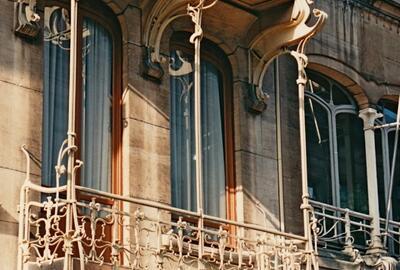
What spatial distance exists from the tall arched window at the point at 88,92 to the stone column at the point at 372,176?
5384 mm

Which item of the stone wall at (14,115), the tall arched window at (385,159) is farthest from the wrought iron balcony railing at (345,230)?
the stone wall at (14,115)

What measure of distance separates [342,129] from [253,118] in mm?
2835

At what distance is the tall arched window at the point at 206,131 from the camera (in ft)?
54.6

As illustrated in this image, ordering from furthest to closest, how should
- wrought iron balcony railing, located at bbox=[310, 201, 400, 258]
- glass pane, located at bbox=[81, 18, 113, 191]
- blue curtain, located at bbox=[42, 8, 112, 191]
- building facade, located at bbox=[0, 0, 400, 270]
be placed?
1. wrought iron balcony railing, located at bbox=[310, 201, 400, 258]
2. glass pane, located at bbox=[81, 18, 113, 191]
3. blue curtain, located at bbox=[42, 8, 112, 191]
4. building facade, located at bbox=[0, 0, 400, 270]

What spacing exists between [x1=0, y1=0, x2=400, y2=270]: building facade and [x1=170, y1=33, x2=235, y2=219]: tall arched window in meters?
0.02

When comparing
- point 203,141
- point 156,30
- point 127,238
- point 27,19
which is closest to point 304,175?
point 203,141

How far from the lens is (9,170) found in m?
14.0

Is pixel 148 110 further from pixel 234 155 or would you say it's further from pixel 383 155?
pixel 383 155

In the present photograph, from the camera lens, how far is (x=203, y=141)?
17.3 meters

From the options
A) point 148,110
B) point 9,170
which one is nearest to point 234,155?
point 148,110

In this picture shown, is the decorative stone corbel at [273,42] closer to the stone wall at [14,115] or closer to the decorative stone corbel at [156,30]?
the decorative stone corbel at [156,30]

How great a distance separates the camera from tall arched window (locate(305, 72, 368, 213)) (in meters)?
19.3

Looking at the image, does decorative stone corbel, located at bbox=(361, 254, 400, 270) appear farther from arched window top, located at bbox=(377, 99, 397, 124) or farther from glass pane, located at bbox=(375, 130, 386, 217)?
arched window top, located at bbox=(377, 99, 397, 124)

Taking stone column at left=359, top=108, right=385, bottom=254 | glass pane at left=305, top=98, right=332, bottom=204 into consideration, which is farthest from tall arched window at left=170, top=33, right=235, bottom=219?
stone column at left=359, top=108, right=385, bottom=254
